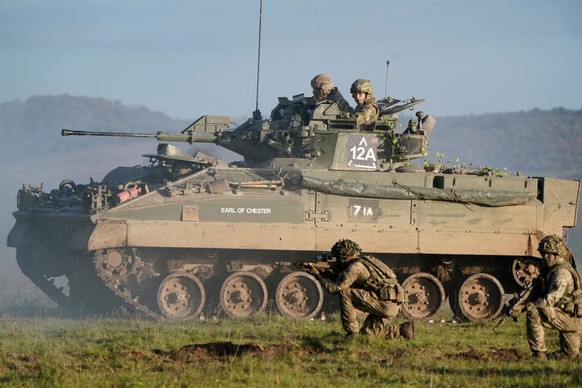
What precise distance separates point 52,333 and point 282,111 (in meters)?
7.83

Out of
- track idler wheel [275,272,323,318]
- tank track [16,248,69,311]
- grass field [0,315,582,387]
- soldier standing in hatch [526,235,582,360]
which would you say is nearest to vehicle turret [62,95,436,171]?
track idler wheel [275,272,323,318]

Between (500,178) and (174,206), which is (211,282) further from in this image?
(500,178)

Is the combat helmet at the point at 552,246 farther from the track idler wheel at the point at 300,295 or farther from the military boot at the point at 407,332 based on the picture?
the track idler wheel at the point at 300,295

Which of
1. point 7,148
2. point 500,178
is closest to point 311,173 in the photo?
point 500,178

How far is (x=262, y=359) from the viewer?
16.9 meters

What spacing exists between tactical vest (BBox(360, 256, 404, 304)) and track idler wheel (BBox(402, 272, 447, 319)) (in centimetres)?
586

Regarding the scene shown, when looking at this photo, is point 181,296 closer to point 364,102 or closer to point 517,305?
point 364,102

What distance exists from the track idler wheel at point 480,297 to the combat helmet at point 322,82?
4732mm

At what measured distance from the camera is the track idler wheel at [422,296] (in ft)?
80.9

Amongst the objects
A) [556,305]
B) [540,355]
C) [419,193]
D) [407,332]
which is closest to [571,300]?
[556,305]

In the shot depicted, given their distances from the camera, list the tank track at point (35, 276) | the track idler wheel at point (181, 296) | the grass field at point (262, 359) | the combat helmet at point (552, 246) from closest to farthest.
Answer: the grass field at point (262, 359) < the combat helmet at point (552, 246) < the track idler wheel at point (181, 296) < the tank track at point (35, 276)

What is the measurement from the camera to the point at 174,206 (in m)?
23.0

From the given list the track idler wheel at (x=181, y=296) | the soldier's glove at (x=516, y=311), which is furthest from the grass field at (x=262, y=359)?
the track idler wheel at (x=181, y=296)

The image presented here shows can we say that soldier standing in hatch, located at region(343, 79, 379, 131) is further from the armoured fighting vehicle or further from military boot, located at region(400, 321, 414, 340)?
military boot, located at region(400, 321, 414, 340)
